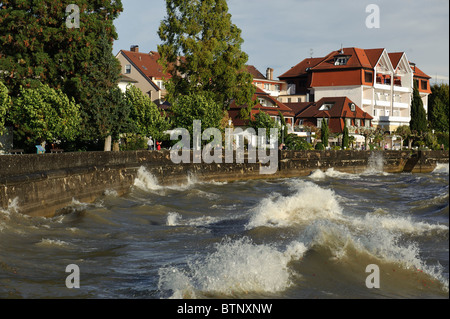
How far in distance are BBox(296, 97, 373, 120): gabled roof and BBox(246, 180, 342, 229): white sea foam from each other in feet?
202

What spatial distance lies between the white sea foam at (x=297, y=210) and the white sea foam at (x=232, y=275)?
5955 millimetres

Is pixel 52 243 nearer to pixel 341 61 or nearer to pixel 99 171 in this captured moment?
pixel 99 171

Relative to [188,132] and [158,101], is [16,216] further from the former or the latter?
[158,101]

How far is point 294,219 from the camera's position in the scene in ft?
64.2

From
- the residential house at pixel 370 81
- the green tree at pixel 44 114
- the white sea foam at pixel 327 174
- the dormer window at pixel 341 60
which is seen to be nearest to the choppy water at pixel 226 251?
the green tree at pixel 44 114

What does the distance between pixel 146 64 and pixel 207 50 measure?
31.4 metres

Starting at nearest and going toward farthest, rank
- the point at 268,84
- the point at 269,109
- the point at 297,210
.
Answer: the point at 297,210
the point at 269,109
the point at 268,84

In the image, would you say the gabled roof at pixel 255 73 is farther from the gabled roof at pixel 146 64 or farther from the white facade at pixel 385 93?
the gabled roof at pixel 146 64

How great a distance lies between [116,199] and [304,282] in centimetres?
1655

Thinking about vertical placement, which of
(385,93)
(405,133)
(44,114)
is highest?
(385,93)

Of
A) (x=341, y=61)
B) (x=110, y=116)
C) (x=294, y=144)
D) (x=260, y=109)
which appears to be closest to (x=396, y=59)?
(x=341, y=61)

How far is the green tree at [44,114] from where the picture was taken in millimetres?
34438

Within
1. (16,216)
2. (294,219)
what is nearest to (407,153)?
(294,219)

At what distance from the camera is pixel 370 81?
306ft
